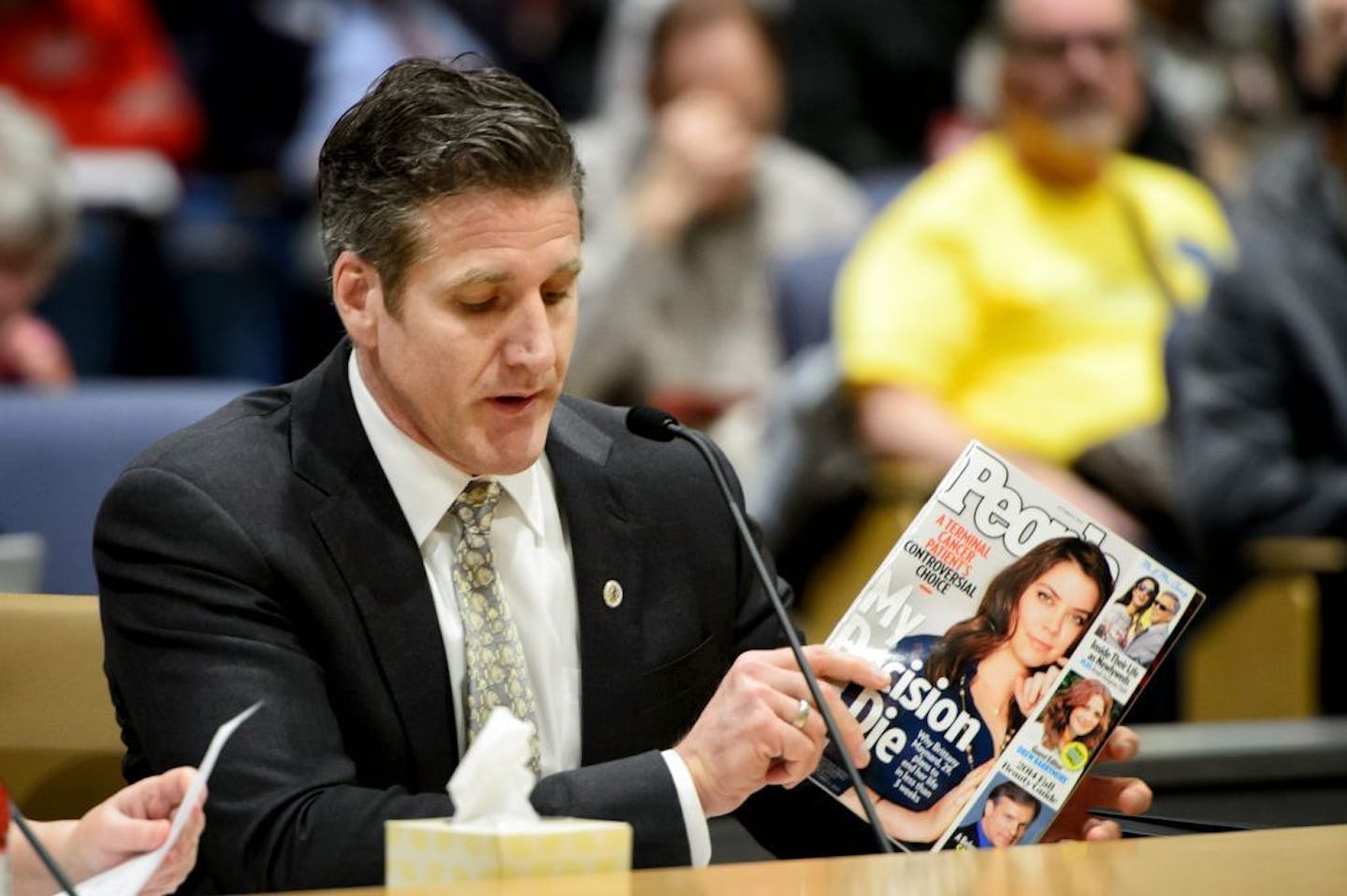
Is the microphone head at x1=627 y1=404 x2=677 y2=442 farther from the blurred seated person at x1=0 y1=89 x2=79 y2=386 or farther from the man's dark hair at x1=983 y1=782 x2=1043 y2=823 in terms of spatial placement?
the blurred seated person at x1=0 y1=89 x2=79 y2=386

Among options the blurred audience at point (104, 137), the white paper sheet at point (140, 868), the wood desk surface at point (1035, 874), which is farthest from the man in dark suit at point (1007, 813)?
the blurred audience at point (104, 137)

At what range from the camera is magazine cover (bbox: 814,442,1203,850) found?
194cm

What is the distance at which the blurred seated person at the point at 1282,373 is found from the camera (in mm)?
4250

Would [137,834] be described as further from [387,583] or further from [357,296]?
[357,296]

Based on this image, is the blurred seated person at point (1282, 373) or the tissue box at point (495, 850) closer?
the tissue box at point (495, 850)

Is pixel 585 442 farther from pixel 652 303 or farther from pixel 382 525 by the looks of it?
pixel 652 303

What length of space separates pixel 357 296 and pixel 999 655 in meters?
0.73

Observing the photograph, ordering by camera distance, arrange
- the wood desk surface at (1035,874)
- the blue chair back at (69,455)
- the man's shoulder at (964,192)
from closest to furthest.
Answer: the wood desk surface at (1035,874) < the blue chair back at (69,455) < the man's shoulder at (964,192)

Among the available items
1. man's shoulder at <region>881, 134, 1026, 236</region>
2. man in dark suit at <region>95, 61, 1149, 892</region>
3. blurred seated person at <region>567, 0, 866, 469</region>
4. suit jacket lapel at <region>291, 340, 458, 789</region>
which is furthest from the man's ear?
man's shoulder at <region>881, 134, 1026, 236</region>

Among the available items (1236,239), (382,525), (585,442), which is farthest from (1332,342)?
(382,525)

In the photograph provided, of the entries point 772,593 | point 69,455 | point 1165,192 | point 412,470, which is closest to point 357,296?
point 412,470

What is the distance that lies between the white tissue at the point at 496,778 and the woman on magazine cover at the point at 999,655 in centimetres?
47

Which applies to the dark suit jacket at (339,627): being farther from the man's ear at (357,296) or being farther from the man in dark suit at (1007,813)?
the man in dark suit at (1007,813)

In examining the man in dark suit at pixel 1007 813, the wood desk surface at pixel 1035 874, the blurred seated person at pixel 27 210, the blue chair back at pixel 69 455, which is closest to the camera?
the wood desk surface at pixel 1035 874
